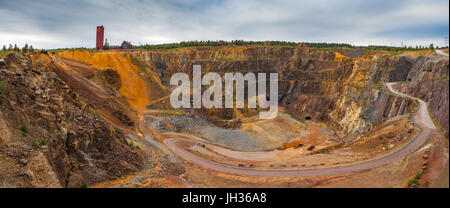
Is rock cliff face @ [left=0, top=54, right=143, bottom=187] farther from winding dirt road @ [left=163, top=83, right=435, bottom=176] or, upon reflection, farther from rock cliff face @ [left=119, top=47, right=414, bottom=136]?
rock cliff face @ [left=119, top=47, right=414, bottom=136]

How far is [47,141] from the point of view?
18.0 meters

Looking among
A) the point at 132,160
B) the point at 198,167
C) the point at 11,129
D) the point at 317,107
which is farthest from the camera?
the point at 317,107

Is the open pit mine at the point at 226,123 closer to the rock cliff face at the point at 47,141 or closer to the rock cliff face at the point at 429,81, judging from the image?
the rock cliff face at the point at 47,141

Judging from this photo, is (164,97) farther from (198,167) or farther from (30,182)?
(30,182)

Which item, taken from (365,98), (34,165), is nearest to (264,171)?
(34,165)

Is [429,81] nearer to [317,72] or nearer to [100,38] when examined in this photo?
[317,72]

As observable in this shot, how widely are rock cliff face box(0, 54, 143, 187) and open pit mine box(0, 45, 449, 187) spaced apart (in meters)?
0.08

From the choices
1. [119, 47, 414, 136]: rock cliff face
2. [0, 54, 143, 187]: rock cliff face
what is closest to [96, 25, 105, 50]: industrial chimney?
[119, 47, 414, 136]: rock cliff face

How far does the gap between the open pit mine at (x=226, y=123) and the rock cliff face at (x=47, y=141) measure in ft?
0.28

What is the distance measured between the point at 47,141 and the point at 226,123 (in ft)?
113

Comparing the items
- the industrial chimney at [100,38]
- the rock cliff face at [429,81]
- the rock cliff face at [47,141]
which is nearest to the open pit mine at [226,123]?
the rock cliff face at [47,141]

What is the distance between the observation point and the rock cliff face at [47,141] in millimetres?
15648

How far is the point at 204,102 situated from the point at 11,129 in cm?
3971

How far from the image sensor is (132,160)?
26.0 metres
